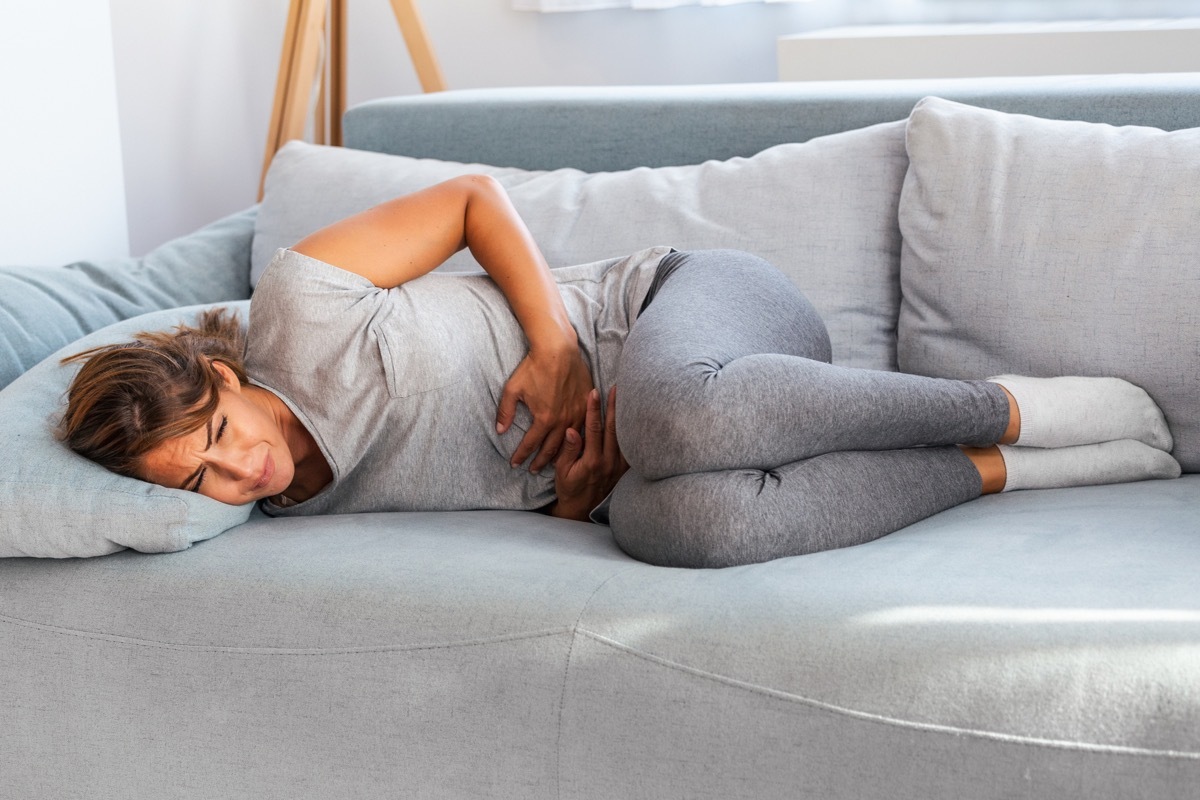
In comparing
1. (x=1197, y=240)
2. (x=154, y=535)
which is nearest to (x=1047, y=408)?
(x=1197, y=240)

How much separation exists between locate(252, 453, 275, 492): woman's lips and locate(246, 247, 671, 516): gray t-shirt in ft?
0.26

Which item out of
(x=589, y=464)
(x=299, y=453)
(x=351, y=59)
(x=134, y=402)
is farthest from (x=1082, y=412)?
(x=351, y=59)

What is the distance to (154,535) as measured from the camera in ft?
3.99

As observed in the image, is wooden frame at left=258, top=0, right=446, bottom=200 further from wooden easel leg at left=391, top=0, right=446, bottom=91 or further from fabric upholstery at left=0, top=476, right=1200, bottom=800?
fabric upholstery at left=0, top=476, right=1200, bottom=800

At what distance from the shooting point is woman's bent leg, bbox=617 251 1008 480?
1.18 m

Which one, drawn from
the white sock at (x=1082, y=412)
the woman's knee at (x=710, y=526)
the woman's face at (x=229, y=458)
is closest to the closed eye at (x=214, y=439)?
the woman's face at (x=229, y=458)

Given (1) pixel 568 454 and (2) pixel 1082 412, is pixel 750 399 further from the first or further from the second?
(2) pixel 1082 412

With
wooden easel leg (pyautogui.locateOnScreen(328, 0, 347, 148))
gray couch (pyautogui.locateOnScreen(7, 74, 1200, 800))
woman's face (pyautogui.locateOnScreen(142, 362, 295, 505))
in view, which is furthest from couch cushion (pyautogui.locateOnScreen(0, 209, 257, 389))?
wooden easel leg (pyautogui.locateOnScreen(328, 0, 347, 148))

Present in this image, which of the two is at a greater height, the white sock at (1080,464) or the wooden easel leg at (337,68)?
the wooden easel leg at (337,68)

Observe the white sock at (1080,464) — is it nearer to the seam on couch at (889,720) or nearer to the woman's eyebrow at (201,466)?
the seam on couch at (889,720)

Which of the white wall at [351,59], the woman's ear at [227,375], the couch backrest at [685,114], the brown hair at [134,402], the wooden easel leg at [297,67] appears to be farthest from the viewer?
the white wall at [351,59]

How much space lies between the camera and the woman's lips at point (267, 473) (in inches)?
51.9

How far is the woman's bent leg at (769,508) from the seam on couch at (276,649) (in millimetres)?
183

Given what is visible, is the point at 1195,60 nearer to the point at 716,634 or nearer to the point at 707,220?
the point at 707,220
